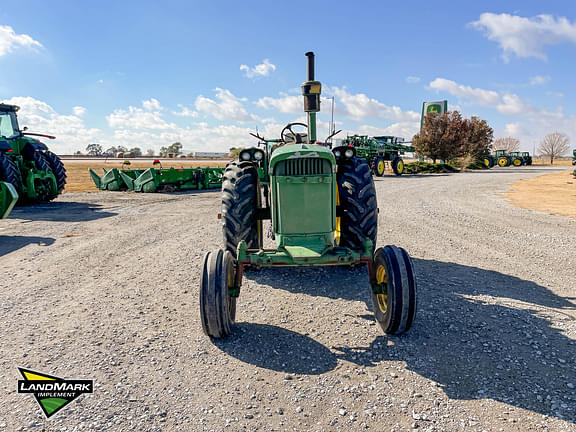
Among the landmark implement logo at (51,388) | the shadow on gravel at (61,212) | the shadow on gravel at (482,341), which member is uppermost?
the shadow on gravel at (61,212)

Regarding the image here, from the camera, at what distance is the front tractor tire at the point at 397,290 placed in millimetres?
3371

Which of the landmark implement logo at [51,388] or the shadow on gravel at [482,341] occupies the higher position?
the landmark implement logo at [51,388]

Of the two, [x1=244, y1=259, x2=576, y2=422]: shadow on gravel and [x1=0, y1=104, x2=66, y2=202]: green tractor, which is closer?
[x1=244, y1=259, x2=576, y2=422]: shadow on gravel

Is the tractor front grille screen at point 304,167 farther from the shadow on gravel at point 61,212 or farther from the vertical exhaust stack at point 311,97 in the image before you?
the shadow on gravel at point 61,212

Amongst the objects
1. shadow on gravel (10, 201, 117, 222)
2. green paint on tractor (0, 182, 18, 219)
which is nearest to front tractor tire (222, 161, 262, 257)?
green paint on tractor (0, 182, 18, 219)

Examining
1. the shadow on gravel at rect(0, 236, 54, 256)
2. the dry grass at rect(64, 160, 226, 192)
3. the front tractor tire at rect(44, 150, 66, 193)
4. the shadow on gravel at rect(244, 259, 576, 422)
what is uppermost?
the front tractor tire at rect(44, 150, 66, 193)

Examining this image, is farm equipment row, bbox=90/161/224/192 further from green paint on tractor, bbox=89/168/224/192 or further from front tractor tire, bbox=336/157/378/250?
front tractor tire, bbox=336/157/378/250

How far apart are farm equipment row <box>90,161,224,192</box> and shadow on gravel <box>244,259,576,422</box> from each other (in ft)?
38.4

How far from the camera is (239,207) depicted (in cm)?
481

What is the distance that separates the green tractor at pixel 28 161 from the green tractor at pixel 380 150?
17232 millimetres

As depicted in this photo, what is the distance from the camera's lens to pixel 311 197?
4.35 m

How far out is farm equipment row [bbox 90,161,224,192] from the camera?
15766 millimetres

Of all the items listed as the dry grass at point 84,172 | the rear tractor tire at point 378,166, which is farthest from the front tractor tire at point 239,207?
the rear tractor tire at point 378,166

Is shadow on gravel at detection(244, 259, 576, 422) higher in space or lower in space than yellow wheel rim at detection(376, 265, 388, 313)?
lower
